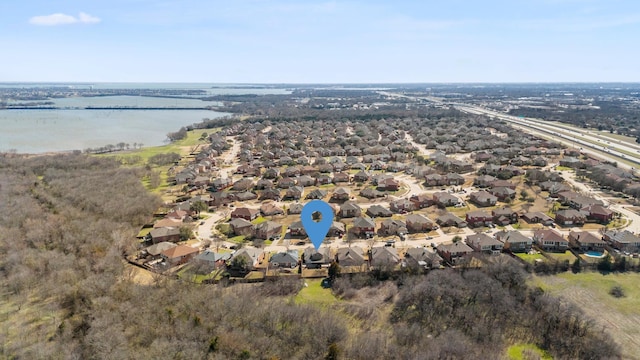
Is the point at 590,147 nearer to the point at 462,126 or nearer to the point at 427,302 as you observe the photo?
the point at 462,126

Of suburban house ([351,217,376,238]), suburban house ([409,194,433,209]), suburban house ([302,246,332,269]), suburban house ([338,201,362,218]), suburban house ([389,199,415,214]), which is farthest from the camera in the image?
suburban house ([409,194,433,209])

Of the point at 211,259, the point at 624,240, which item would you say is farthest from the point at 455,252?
the point at 211,259

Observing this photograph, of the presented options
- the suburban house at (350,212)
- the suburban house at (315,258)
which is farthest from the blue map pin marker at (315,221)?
the suburban house at (350,212)

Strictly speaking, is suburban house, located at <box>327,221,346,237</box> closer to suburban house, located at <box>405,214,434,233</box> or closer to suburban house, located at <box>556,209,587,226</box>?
suburban house, located at <box>405,214,434,233</box>

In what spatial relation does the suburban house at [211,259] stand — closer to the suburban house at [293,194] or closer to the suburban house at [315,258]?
the suburban house at [315,258]

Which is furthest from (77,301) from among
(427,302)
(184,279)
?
(427,302)

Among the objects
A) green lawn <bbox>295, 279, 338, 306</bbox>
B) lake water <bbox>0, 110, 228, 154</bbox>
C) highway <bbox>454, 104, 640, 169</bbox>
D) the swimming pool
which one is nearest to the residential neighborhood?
the swimming pool

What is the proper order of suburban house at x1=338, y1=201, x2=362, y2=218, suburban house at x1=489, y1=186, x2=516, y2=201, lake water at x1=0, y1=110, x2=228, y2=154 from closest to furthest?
1. suburban house at x1=338, y1=201, x2=362, y2=218
2. suburban house at x1=489, y1=186, x2=516, y2=201
3. lake water at x1=0, y1=110, x2=228, y2=154
